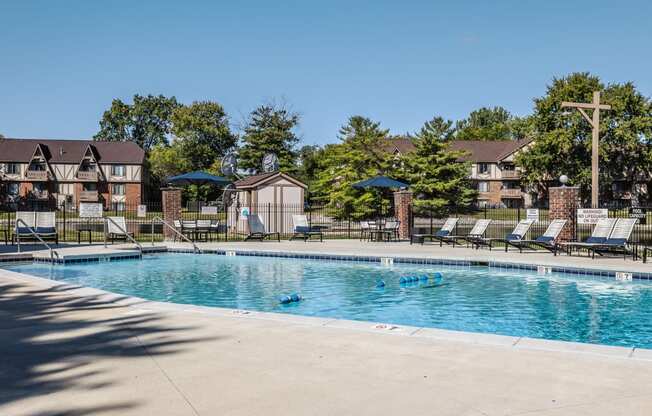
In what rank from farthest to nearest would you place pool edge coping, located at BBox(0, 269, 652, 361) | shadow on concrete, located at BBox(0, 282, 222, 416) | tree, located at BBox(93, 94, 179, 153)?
tree, located at BBox(93, 94, 179, 153)
pool edge coping, located at BBox(0, 269, 652, 361)
shadow on concrete, located at BBox(0, 282, 222, 416)

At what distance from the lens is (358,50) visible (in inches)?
1072

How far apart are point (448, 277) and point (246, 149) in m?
39.3

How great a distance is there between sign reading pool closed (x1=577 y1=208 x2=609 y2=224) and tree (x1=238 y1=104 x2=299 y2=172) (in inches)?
1330

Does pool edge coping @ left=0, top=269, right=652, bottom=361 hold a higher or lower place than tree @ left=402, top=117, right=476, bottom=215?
lower

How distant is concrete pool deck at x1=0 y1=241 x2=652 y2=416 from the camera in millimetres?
4098

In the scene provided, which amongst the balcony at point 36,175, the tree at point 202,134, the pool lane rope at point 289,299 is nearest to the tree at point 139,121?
the tree at point 202,134

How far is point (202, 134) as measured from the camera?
206ft

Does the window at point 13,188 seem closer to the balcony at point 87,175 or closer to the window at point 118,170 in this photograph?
the balcony at point 87,175

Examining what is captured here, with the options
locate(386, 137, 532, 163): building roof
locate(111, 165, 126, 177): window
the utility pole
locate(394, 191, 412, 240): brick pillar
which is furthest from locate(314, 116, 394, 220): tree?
locate(111, 165, 126, 177): window

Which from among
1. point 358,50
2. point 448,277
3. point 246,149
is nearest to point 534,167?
point 246,149

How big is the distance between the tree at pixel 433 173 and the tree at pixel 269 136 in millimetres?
11912

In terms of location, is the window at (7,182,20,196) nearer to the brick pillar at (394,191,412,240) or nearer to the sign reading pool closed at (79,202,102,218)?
the sign reading pool closed at (79,202,102,218)

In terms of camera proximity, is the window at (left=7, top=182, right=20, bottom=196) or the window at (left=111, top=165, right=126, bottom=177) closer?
the window at (left=7, top=182, right=20, bottom=196)

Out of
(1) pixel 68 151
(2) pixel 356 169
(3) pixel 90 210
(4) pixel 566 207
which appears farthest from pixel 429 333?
(1) pixel 68 151
